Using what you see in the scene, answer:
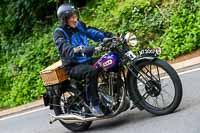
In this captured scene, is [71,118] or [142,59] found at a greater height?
[142,59]

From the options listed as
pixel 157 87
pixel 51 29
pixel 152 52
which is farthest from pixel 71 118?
pixel 51 29

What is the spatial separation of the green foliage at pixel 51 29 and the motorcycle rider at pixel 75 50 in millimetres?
4632

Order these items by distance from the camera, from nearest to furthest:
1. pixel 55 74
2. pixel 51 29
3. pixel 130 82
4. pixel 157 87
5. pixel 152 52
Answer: pixel 152 52
pixel 157 87
pixel 130 82
pixel 55 74
pixel 51 29

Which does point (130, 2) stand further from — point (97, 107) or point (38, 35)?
point (97, 107)

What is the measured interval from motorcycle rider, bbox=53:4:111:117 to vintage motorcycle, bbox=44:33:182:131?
0.13m

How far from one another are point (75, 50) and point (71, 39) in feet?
1.31

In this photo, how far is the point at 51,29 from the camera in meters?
17.4

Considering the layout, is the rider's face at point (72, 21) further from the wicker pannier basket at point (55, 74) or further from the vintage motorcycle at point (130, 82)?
the wicker pannier basket at point (55, 74)

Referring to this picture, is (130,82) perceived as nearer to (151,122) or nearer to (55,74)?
(151,122)

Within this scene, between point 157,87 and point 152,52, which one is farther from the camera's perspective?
point 157,87

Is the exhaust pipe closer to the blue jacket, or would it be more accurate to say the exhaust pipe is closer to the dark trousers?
the dark trousers

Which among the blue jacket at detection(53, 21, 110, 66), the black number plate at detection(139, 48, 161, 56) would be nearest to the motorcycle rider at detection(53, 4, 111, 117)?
the blue jacket at detection(53, 21, 110, 66)

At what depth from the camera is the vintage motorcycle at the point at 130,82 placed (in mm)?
7945

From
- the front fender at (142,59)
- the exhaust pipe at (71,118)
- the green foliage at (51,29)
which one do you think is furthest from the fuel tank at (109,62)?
the green foliage at (51,29)
